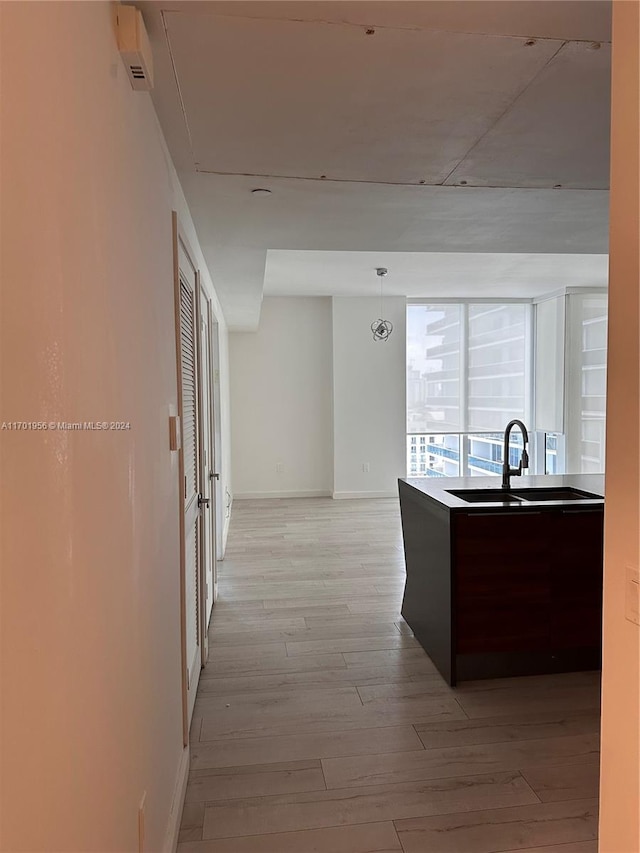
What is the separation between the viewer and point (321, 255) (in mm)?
5188

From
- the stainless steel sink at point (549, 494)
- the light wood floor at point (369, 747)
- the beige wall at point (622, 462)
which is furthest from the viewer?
the stainless steel sink at point (549, 494)

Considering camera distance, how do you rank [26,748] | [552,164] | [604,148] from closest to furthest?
[26,748]
[604,148]
[552,164]

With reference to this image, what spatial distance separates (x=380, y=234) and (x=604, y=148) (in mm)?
1304

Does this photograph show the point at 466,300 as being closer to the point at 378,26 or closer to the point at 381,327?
the point at 381,327

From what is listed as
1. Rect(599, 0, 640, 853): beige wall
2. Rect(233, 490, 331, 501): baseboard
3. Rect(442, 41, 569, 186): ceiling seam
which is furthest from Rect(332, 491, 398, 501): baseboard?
Rect(599, 0, 640, 853): beige wall

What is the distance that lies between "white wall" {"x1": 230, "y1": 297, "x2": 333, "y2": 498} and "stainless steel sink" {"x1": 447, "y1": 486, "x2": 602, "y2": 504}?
4.78 meters

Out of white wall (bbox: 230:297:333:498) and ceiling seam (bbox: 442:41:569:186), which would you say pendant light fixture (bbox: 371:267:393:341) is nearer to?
white wall (bbox: 230:297:333:498)

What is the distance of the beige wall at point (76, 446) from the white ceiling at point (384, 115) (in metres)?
0.29

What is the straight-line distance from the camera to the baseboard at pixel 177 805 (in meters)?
1.72

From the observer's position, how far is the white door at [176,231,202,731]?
7.99 ft

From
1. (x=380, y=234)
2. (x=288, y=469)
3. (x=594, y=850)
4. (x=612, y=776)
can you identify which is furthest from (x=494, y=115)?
(x=288, y=469)

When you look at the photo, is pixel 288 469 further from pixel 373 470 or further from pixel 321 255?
pixel 321 255

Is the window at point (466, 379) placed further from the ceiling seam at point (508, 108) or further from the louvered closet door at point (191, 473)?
the ceiling seam at point (508, 108)

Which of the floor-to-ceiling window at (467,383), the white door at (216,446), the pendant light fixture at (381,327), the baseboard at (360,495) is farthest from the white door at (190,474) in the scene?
the floor-to-ceiling window at (467,383)
